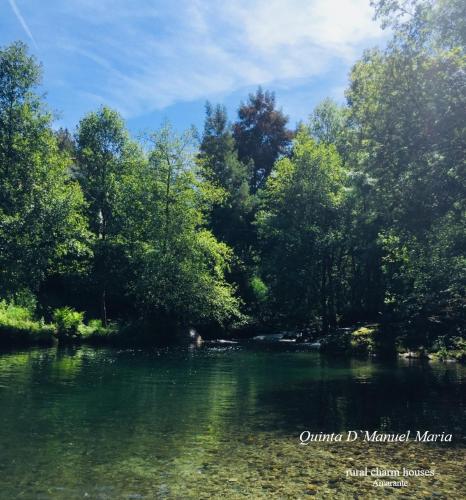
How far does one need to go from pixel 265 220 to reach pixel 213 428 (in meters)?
34.3

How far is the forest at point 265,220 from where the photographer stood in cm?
1934

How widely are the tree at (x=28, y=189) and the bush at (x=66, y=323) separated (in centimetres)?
258

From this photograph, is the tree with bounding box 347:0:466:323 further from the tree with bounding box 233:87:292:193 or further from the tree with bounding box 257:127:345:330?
the tree with bounding box 233:87:292:193

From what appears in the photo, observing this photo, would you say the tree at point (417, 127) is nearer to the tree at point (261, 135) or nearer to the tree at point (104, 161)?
the tree at point (104, 161)

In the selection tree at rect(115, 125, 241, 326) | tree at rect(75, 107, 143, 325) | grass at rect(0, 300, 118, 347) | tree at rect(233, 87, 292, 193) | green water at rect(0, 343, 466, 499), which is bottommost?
green water at rect(0, 343, 466, 499)

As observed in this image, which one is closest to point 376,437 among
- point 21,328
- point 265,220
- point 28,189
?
point 21,328

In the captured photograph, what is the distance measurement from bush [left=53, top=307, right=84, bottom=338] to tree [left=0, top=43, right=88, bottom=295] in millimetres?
2578

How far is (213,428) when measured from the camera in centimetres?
1133

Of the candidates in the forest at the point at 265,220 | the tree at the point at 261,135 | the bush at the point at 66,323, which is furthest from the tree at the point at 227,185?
the bush at the point at 66,323

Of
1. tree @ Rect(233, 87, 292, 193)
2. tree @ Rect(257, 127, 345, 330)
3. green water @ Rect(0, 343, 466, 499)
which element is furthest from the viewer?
tree @ Rect(233, 87, 292, 193)

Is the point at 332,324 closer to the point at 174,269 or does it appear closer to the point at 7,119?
the point at 174,269

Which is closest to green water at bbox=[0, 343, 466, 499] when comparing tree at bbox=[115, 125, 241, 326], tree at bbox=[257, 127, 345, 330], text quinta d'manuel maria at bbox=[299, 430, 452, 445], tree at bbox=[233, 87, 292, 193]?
text quinta d'manuel maria at bbox=[299, 430, 452, 445]

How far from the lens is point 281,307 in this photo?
45438 mm

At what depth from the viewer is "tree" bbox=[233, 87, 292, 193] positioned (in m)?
71.2
